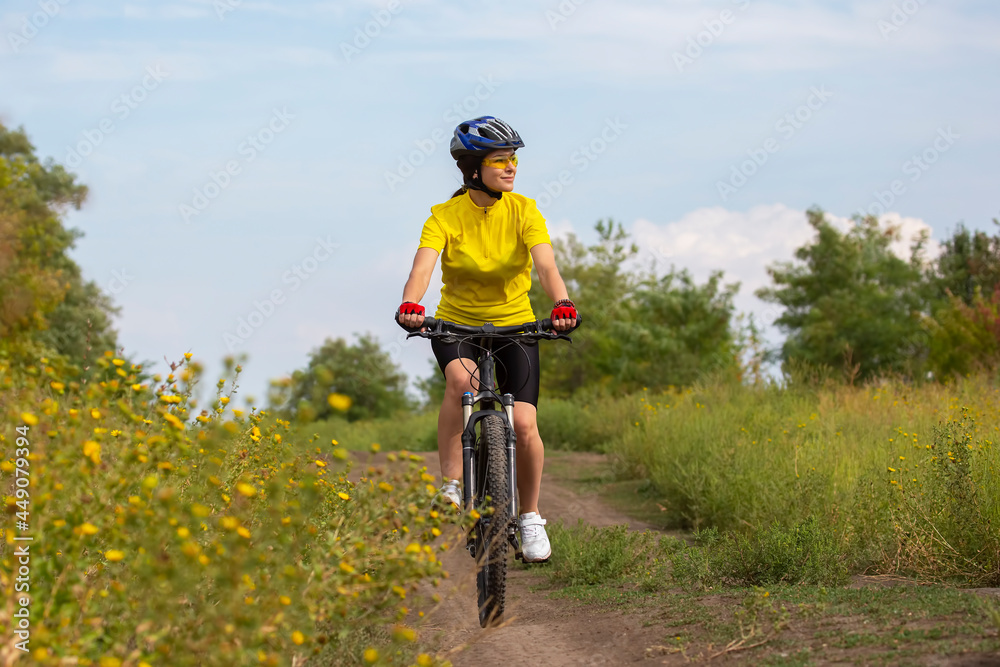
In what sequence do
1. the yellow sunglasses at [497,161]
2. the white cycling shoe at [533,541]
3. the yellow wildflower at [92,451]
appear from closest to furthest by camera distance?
the yellow wildflower at [92,451]
the white cycling shoe at [533,541]
the yellow sunglasses at [497,161]

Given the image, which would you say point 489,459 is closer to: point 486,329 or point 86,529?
point 486,329

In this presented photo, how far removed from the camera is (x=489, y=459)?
4.35 metres

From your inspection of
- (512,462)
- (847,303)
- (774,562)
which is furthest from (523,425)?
(847,303)

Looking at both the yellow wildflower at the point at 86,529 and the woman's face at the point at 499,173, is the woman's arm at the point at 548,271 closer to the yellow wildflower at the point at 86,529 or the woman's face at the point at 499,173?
the woman's face at the point at 499,173

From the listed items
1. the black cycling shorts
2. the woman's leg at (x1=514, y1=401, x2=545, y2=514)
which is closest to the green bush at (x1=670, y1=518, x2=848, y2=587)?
the woman's leg at (x1=514, y1=401, x2=545, y2=514)

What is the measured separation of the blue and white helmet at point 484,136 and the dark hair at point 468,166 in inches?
2.2

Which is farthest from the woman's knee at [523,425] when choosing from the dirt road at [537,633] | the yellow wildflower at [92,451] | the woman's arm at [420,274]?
the yellow wildflower at [92,451]

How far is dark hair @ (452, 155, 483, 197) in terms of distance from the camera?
16.4 ft

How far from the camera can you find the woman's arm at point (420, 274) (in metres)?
4.75

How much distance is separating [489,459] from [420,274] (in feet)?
3.39

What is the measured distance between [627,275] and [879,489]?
104 feet

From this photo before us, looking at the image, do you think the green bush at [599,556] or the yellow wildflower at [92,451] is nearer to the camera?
the yellow wildflower at [92,451]

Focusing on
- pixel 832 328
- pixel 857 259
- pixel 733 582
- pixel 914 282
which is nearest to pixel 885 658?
pixel 733 582

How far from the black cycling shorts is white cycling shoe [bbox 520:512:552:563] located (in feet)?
1.89
